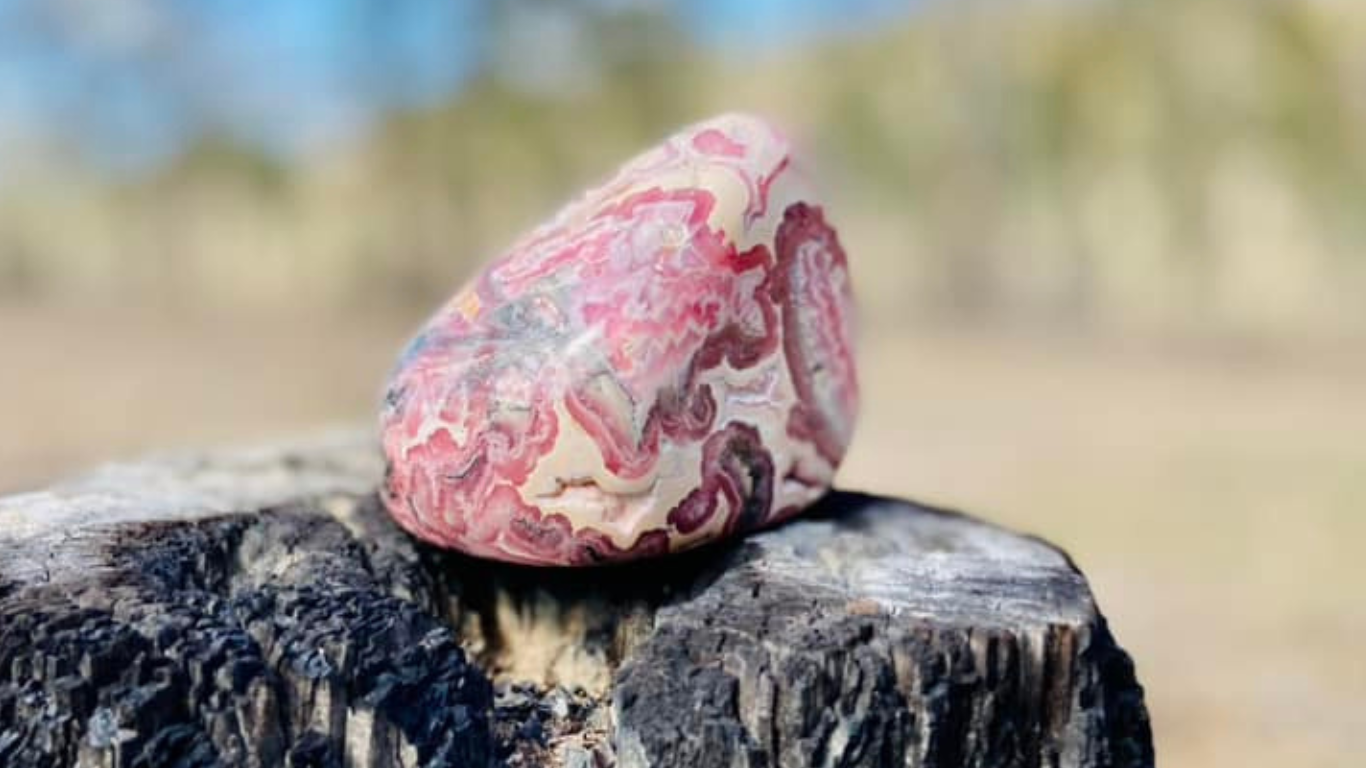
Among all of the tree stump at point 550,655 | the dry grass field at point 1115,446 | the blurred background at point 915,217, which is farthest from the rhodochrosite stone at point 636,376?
the blurred background at point 915,217

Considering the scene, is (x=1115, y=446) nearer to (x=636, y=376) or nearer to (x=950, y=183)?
(x=636, y=376)

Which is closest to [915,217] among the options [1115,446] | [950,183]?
[950,183]

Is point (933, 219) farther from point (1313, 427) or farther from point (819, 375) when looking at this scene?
point (819, 375)

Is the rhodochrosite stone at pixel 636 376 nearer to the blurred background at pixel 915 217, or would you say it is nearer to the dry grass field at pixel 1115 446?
the dry grass field at pixel 1115 446

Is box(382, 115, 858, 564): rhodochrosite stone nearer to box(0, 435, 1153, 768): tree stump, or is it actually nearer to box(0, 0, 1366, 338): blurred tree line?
box(0, 435, 1153, 768): tree stump

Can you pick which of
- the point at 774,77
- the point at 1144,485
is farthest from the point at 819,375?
the point at 774,77

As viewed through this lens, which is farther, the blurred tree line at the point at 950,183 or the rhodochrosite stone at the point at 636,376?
the blurred tree line at the point at 950,183

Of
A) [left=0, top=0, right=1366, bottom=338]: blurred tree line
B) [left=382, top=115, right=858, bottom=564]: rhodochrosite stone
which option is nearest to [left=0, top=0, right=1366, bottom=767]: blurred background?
[left=0, top=0, right=1366, bottom=338]: blurred tree line
